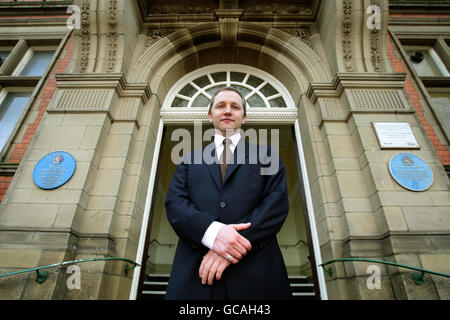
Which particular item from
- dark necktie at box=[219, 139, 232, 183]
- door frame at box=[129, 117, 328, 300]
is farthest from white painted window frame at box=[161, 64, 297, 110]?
dark necktie at box=[219, 139, 232, 183]

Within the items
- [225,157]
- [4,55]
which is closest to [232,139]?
[225,157]

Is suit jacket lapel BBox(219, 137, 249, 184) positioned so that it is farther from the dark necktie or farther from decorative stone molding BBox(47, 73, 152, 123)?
decorative stone molding BBox(47, 73, 152, 123)

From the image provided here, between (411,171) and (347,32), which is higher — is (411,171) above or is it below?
below

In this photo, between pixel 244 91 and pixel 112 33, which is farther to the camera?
pixel 244 91

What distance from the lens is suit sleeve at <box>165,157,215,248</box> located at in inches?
56.4

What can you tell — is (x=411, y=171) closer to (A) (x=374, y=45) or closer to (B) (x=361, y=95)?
(B) (x=361, y=95)

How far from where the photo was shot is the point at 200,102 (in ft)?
15.2

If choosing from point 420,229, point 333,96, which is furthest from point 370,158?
point 333,96

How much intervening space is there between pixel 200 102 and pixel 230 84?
2.54 ft

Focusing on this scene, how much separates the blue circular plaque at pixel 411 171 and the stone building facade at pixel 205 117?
0.08 metres

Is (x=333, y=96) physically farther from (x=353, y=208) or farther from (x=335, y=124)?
(x=353, y=208)

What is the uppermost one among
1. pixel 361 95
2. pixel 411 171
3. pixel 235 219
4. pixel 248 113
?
pixel 248 113

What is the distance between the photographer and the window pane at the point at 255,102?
4.59 metres

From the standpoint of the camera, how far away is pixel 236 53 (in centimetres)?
493
